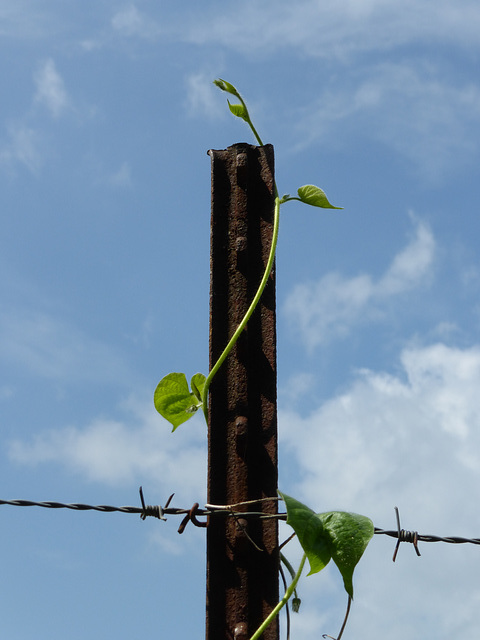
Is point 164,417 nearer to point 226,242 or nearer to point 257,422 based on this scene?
point 257,422

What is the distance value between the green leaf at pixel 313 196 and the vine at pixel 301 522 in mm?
205

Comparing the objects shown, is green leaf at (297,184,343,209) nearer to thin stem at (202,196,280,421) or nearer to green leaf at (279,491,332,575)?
thin stem at (202,196,280,421)

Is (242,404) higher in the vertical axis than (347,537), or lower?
higher

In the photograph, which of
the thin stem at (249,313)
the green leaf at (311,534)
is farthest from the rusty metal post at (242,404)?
the green leaf at (311,534)

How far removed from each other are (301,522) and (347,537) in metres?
0.12

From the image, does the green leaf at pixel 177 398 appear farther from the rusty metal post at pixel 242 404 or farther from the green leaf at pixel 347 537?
the green leaf at pixel 347 537

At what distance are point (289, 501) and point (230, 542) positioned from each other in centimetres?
27

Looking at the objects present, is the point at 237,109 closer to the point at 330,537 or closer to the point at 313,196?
the point at 313,196

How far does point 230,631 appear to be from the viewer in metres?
2.06

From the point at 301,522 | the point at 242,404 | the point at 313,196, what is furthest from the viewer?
the point at 313,196

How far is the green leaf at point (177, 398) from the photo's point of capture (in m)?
2.28

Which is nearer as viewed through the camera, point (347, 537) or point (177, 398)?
point (347, 537)

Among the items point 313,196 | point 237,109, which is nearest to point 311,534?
point 313,196

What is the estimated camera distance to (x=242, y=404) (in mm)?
2238
